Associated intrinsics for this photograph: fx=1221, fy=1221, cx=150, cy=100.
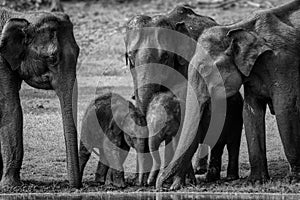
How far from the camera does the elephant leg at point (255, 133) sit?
15133 millimetres

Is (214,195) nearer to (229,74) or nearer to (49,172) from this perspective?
(229,74)

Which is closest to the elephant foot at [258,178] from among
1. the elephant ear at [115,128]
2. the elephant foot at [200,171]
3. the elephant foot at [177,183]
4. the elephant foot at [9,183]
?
the elephant foot at [177,183]

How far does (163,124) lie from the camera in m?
15.5

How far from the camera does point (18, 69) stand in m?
14.9

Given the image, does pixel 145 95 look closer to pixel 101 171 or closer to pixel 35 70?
pixel 101 171

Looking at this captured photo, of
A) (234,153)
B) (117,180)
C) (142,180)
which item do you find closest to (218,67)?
(234,153)

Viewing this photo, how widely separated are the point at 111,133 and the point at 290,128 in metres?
2.27

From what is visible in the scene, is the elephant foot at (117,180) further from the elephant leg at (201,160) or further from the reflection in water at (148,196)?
the elephant leg at (201,160)

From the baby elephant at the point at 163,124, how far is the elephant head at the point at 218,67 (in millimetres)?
594

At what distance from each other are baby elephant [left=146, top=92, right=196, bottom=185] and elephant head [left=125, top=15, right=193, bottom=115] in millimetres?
155

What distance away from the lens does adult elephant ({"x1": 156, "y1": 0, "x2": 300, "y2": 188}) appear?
14.8 meters

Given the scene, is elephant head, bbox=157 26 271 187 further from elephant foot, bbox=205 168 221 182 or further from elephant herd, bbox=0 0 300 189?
elephant foot, bbox=205 168 221 182

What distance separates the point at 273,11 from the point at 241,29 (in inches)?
20.7

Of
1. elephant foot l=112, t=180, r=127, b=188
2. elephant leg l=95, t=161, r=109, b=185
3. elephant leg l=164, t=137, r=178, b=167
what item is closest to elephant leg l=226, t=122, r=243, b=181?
elephant leg l=164, t=137, r=178, b=167
